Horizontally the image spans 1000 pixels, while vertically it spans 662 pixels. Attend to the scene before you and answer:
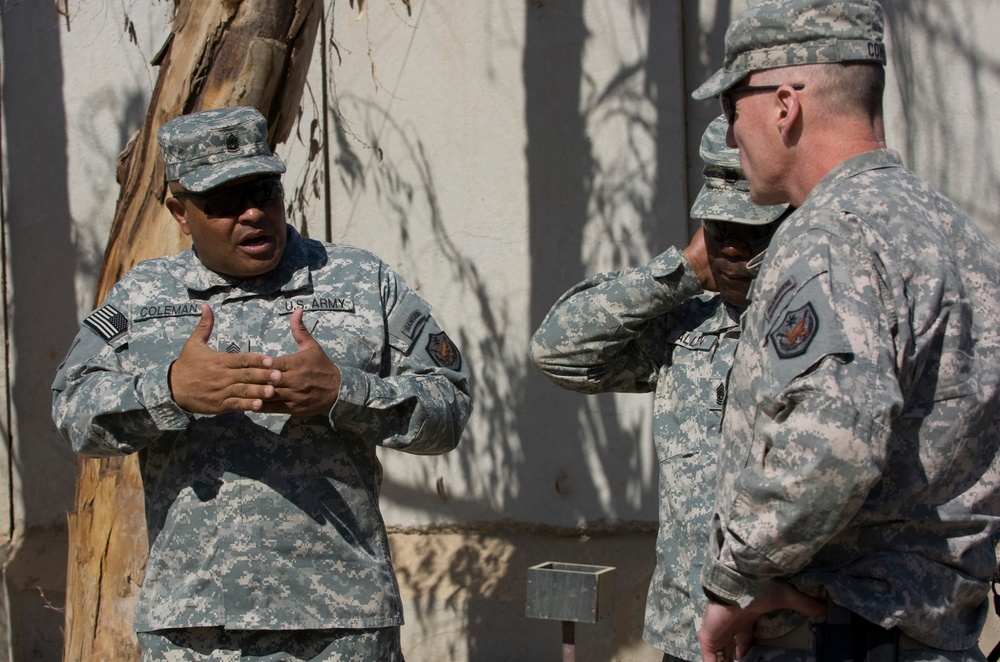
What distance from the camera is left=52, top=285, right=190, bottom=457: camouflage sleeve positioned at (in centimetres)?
269

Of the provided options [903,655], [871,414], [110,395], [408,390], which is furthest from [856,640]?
[110,395]

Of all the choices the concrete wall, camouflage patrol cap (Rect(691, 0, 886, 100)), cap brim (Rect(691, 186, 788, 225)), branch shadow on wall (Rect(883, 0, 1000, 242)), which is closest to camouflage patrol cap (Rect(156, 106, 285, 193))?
cap brim (Rect(691, 186, 788, 225))

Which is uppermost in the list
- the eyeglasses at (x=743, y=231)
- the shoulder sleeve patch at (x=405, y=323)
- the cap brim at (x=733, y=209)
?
the cap brim at (x=733, y=209)

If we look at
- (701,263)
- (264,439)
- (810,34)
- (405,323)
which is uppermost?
(810,34)

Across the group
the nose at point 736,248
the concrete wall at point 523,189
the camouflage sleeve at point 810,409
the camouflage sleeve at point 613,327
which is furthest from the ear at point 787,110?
the concrete wall at point 523,189

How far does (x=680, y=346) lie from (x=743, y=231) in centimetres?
33

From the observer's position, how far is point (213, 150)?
9.60 ft

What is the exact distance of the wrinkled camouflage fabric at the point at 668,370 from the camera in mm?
2857

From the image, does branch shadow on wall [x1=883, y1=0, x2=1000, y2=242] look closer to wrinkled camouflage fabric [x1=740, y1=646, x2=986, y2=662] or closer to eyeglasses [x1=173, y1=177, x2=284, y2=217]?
eyeglasses [x1=173, y1=177, x2=284, y2=217]

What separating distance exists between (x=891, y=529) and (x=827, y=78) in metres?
0.71

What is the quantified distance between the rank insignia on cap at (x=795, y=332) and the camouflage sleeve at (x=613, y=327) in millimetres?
1190

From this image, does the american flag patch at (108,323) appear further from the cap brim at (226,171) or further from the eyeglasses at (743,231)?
the eyeglasses at (743,231)

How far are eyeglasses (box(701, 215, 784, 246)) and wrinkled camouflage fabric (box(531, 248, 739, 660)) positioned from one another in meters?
0.11

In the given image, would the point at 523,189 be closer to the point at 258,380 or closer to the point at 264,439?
the point at 264,439
